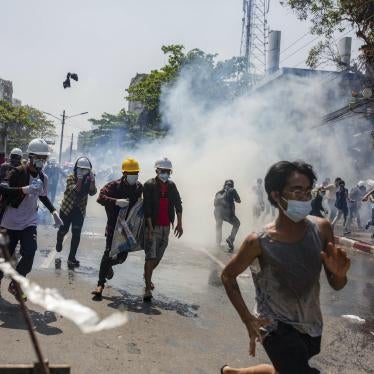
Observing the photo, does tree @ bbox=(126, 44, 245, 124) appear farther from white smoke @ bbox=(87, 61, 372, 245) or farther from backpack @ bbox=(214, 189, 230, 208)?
backpack @ bbox=(214, 189, 230, 208)

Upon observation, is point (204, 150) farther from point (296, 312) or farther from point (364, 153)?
point (296, 312)

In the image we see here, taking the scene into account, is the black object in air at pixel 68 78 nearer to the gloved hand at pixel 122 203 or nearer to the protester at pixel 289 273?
the gloved hand at pixel 122 203

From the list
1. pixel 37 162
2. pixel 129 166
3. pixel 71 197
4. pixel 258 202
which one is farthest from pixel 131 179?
pixel 258 202

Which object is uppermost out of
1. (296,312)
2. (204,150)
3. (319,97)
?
(319,97)

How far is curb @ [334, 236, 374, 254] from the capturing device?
14.5m

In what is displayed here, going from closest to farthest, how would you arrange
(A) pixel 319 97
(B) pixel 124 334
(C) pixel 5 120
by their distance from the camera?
(B) pixel 124 334, (A) pixel 319 97, (C) pixel 5 120

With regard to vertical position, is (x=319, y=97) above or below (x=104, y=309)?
above

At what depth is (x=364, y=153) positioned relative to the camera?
27.8 m

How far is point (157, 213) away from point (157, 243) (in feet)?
Result: 1.20

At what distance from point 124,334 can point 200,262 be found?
5106 millimetres

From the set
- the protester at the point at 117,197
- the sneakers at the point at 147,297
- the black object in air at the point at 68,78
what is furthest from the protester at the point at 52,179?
the sneakers at the point at 147,297

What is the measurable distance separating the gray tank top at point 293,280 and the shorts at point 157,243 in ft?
12.8

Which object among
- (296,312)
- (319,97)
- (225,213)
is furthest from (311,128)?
(296,312)

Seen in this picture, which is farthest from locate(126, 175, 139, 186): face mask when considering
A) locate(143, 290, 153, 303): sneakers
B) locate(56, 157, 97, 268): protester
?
locate(56, 157, 97, 268): protester
